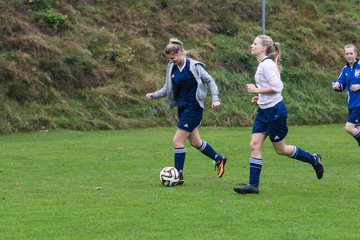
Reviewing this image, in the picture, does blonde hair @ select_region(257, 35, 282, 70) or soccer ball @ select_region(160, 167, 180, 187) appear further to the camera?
soccer ball @ select_region(160, 167, 180, 187)

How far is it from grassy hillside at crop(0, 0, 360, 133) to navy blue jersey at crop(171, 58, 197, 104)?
11629mm

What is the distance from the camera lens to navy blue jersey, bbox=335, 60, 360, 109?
14172 mm

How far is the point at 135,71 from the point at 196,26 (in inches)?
167

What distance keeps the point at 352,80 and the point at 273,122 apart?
381cm

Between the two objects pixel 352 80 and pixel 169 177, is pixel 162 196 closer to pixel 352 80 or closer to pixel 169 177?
pixel 169 177

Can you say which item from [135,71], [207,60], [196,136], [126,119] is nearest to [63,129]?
[126,119]

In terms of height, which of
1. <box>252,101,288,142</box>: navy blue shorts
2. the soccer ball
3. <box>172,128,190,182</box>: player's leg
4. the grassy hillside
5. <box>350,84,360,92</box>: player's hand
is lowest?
the grassy hillside

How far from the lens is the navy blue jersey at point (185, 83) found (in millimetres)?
12094

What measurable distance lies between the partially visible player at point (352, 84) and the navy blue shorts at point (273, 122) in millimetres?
3427

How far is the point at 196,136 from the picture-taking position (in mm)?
12477

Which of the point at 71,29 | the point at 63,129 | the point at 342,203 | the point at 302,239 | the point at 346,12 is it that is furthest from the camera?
the point at 346,12

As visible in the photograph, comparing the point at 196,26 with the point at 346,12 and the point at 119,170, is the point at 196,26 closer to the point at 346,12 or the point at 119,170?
the point at 346,12

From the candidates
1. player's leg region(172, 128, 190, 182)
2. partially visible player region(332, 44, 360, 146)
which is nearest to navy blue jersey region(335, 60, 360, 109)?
partially visible player region(332, 44, 360, 146)

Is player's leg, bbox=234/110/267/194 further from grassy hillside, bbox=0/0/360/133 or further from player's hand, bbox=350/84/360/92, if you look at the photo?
grassy hillside, bbox=0/0/360/133
